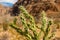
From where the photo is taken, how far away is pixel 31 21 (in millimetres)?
8164

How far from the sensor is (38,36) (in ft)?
27.0

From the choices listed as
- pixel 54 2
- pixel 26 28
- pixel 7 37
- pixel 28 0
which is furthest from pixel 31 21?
pixel 28 0

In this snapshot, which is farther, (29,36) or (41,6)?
(41,6)

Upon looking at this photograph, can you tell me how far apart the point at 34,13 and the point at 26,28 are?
40954 mm

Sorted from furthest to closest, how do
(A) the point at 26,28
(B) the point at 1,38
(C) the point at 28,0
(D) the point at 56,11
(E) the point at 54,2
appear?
(C) the point at 28,0
(E) the point at 54,2
(D) the point at 56,11
(B) the point at 1,38
(A) the point at 26,28

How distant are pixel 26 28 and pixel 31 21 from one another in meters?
0.35

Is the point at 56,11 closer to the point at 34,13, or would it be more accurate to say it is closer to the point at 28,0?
the point at 34,13

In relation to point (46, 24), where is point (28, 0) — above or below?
below

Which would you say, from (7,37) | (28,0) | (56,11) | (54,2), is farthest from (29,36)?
(28,0)

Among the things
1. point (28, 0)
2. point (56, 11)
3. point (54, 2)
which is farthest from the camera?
point (28, 0)

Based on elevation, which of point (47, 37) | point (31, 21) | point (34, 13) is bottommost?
point (34, 13)

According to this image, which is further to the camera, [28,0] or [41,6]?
[28,0]

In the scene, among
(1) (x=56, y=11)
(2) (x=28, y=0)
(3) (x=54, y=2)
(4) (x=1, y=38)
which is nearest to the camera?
(4) (x=1, y=38)

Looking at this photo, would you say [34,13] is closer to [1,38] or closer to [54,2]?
[54,2]
